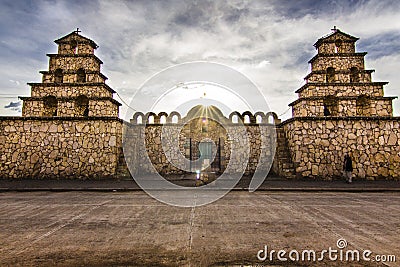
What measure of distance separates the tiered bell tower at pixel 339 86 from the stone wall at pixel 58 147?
468 inches

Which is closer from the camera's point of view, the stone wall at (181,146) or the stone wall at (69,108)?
the stone wall at (69,108)

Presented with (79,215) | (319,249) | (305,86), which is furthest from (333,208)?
(305,86)

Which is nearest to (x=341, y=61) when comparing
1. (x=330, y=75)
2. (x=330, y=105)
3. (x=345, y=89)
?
(x=330, y=75)

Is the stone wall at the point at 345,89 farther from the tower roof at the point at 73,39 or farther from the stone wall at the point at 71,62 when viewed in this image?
the tower roof at the point at 73,39

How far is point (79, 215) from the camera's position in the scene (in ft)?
18.8

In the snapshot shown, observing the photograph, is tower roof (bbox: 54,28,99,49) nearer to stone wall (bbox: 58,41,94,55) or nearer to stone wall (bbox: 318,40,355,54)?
stone wall (bbox: 58,41,94,55)

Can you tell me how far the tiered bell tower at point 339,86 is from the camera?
46.7 ft

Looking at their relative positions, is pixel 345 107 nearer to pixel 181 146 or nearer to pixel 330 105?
pixel 330 105

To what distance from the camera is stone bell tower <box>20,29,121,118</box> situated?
14.2m

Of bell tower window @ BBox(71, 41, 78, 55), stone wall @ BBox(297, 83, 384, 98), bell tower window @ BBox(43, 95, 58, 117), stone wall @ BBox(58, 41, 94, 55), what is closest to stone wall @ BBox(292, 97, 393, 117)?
stone wall @ BBox(297, 83, 384, 98)

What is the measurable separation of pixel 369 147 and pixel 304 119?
4.01m

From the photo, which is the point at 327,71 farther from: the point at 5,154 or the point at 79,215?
the point at 5,154
